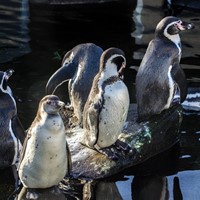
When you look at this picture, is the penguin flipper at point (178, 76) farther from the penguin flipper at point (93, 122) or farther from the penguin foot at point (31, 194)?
the penguin foot at point (31, 194)

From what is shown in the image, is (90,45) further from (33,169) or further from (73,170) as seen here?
(33,169)

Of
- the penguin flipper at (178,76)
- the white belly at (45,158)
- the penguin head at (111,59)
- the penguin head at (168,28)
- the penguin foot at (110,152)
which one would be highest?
the penguin head at (168,28)

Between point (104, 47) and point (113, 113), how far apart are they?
3.83 metres

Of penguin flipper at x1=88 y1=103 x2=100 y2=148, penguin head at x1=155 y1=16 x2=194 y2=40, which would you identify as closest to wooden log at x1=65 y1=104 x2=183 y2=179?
penguin flipper at x1=88 y1=103 x2=100 y2=148

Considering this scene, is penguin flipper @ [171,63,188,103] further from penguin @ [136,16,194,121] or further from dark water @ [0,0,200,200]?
dark water @ [0,0,200,200]

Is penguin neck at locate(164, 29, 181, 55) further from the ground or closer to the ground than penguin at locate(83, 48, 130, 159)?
further from the ground

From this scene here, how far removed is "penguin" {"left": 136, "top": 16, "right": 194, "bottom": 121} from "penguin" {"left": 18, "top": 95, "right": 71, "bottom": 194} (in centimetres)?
139

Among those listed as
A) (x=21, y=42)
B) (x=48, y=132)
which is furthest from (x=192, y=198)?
(x=21, y=42)

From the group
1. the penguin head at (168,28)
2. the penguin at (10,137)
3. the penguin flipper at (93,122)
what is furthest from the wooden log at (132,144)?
the penguin head at (168,28)

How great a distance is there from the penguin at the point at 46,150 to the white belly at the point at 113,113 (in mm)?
619

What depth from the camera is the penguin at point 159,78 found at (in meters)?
5.92

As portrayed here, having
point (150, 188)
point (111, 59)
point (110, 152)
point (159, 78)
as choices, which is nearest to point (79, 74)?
point (159, 78)

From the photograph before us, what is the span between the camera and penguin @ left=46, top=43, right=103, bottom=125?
6.07 meters

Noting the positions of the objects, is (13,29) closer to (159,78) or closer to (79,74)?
(79,74)
